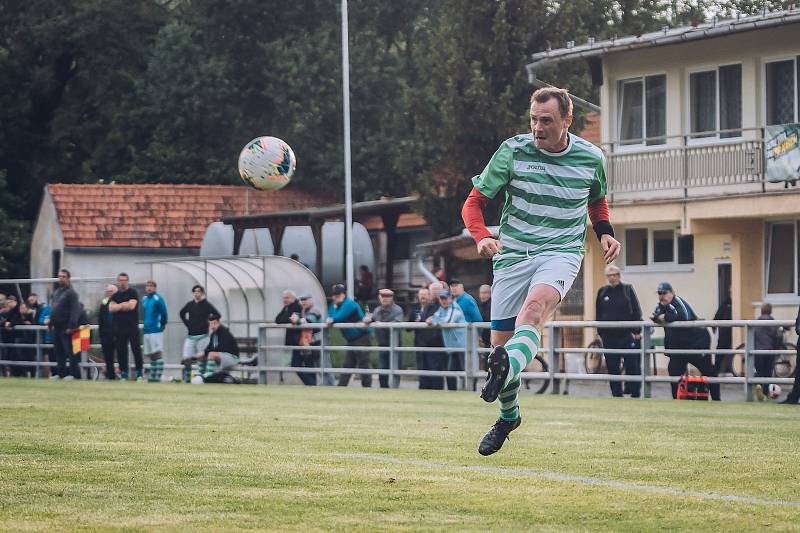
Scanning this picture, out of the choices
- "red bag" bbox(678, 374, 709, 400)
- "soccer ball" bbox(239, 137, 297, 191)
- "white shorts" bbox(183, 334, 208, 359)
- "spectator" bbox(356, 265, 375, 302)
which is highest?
"soccer ball" bbox(239, 137, 297, 191)

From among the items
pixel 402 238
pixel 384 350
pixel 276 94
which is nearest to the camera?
pixel 384 350

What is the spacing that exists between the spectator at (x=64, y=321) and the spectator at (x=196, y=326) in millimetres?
2062

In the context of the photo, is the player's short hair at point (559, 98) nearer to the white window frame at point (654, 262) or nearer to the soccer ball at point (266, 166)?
the soccer ball at point (266, 166)

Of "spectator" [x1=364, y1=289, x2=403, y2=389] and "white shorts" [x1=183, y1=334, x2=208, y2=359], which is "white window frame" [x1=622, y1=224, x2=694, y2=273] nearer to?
"spectator" [x1=364, y1=289, x2=403, y2=389]

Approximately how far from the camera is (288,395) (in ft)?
64.1

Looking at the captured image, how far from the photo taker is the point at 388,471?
8125 mm

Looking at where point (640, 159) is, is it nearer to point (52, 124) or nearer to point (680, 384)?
point (680, 384)

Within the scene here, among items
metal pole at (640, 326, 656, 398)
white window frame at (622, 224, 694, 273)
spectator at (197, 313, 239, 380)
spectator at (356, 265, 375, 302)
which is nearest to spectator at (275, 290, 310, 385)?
spectator at (197, 313, 239, 380)

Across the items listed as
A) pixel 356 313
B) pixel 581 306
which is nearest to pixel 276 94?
pixel 581 306

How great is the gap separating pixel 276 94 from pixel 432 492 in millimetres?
43694

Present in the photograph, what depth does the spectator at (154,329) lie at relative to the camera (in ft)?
88.1

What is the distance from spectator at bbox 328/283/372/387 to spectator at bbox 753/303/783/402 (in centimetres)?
689

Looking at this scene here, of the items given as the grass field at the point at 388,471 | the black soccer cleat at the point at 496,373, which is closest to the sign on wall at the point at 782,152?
the grass field at the point at 388,471

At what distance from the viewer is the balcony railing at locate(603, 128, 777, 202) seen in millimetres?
29734
